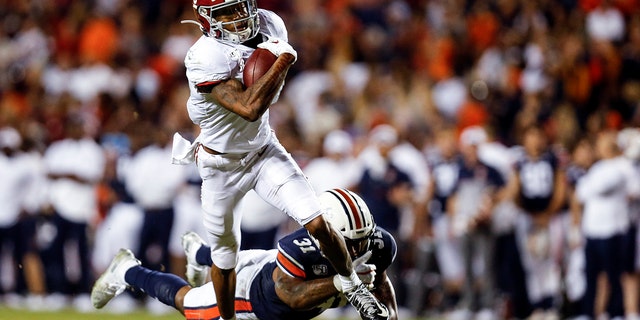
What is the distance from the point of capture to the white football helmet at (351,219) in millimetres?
5848

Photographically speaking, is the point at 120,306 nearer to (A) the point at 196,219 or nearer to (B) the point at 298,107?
(A) the point at 196,219

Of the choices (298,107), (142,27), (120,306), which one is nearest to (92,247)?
(120,306)

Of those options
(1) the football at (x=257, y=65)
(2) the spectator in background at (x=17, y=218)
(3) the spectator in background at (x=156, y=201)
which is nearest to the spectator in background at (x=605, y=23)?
(3) the spectator in background at (x=156, y=201)

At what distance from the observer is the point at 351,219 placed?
5.86 m

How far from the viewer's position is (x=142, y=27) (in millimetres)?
14992

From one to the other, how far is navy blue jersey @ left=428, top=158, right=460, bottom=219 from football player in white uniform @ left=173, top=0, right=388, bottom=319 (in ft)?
14.5

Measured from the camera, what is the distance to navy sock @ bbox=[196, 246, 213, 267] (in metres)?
6.91

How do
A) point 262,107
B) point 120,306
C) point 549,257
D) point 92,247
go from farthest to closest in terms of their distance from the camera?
point 92,247 < point 120,306 < point 549,257 < point 262,107

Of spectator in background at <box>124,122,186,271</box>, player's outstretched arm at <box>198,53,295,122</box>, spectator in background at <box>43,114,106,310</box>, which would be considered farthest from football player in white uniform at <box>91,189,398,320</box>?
spectator in background at <box>43,114,106,310</box>

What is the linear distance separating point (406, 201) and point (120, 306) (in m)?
2.94

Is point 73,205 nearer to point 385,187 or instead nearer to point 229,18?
point 385,187

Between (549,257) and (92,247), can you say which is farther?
(92,247)

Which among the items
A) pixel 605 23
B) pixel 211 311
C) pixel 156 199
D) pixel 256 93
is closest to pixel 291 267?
pixel 211 311

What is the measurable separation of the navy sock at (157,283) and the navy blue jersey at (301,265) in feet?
2.23
